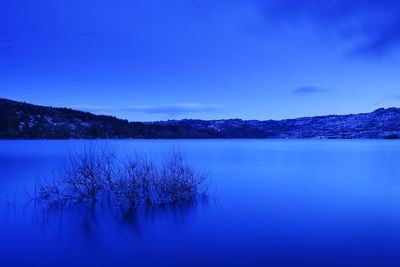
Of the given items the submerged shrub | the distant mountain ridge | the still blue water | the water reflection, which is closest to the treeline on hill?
the distant mountain ridge

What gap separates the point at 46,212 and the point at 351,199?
13.6 meters

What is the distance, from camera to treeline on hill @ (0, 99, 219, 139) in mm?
93606

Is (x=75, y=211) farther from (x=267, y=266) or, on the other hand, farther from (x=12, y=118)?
(x=12, y=118)

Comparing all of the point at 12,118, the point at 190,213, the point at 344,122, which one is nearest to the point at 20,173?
the point at 190,213

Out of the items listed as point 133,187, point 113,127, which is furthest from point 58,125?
point 133,187

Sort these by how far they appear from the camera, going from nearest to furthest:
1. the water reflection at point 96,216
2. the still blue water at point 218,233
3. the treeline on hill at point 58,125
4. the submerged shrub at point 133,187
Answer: the still blue water at point 218,233
the water reflection at point 96,216
the submerged shrub at point 133,187
the treeline on hill at point 58,125

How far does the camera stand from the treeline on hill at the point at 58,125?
307 ft

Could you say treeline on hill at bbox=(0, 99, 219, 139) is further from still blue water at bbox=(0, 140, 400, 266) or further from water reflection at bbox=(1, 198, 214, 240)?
water reflection at bbox=(1, 198, 214, 240)

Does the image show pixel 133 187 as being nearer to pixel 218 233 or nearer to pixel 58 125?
pixel 218 233

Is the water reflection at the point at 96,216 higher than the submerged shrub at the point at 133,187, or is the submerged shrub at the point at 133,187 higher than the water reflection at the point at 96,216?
the submerged shrub at the point at 133,187

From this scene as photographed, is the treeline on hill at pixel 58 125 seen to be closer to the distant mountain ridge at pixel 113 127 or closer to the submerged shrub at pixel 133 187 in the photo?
the distant mountain ridge at pixel 113 127

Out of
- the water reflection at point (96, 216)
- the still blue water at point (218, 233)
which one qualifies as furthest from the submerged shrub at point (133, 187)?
the still blue water at point (218, 233)

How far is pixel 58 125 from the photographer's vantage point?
105750 mm

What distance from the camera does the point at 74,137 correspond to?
109625mm
